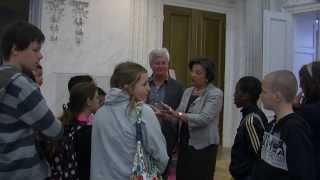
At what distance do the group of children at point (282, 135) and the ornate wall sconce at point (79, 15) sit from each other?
4.74 m

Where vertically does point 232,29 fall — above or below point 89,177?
above

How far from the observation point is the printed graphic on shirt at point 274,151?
7.72ft

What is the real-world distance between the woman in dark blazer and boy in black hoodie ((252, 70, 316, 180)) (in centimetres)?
112

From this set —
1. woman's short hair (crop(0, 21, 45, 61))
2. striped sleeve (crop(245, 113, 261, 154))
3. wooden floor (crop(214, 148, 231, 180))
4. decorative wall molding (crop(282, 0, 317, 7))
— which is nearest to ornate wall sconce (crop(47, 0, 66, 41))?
wooden floor (crop(214, 148, 231, 180))

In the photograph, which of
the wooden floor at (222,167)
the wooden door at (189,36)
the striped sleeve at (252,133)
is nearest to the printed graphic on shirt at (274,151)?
the striped sleeve at (252,133)

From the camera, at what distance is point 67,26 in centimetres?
704

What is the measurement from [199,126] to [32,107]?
182 cm

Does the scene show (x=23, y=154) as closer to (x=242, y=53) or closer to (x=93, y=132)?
(x=93, y=132)

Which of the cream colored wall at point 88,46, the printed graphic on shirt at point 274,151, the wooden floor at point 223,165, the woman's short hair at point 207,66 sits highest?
the cream colored wall at point 88,46

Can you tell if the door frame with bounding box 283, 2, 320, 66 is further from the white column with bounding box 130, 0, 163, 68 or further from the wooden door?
the white column with bounding box 130, 0, 163, 68

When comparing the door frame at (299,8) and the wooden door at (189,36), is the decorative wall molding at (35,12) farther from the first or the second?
the door frame at (299,8)

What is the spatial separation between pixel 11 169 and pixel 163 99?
192 centimetres

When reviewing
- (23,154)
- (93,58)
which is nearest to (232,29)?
(93,58)

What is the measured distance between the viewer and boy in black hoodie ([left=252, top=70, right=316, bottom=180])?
2244 mm
